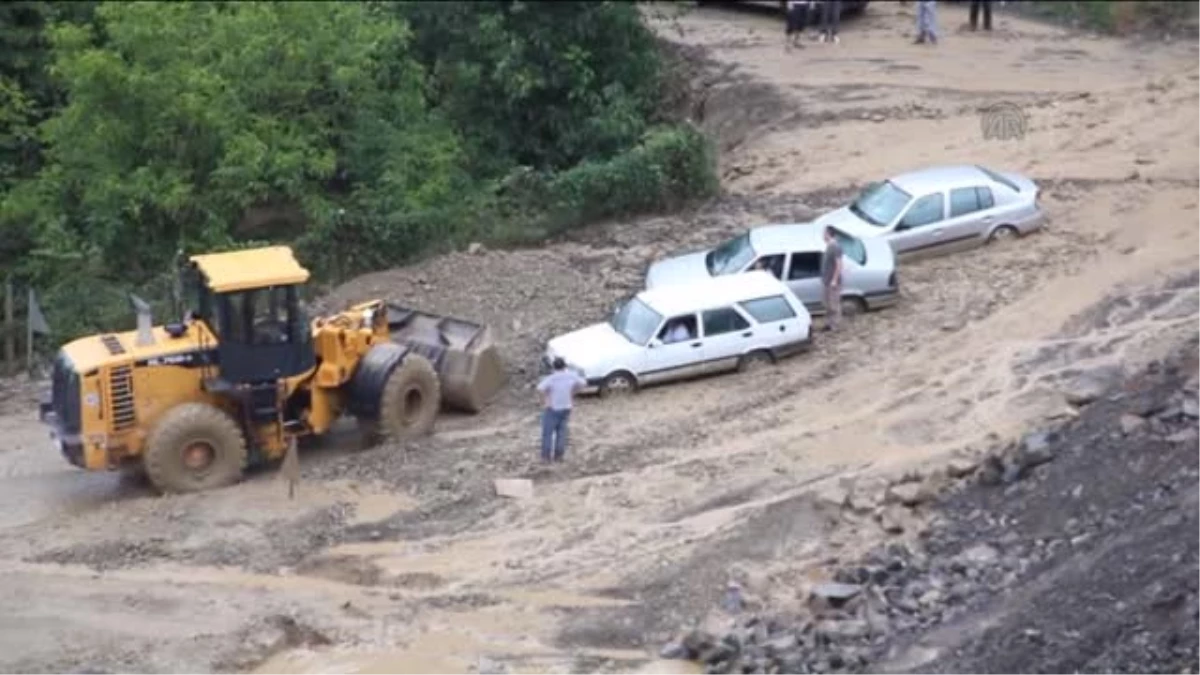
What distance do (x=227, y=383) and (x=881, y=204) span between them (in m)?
9.80

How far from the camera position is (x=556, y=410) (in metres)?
23.5

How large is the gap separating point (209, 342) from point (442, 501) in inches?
116

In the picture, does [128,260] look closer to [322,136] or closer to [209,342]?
[322,136]

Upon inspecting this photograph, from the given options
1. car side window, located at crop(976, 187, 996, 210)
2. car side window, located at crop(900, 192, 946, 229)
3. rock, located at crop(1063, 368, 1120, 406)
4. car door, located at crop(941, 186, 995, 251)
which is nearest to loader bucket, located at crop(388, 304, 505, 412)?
car side window, located at crop(900, 192, 946, 229)

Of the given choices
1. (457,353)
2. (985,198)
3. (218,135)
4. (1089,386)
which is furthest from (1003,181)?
(218,135)

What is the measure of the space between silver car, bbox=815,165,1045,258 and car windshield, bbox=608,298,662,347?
156 inches

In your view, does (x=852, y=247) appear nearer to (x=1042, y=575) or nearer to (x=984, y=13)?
(x=1042, y=575)

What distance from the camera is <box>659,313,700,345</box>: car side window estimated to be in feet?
83.5

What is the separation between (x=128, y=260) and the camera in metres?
32.3

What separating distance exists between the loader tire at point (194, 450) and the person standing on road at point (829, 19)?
787 inches

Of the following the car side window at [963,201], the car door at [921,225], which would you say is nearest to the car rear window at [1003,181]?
the car side window at [963,201]

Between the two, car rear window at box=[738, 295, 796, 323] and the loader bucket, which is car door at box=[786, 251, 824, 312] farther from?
the loader bucket

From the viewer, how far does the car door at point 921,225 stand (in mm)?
28875

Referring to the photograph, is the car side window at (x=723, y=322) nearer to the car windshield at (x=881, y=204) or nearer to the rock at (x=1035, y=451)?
the car windshield at (x=881, y=204)
